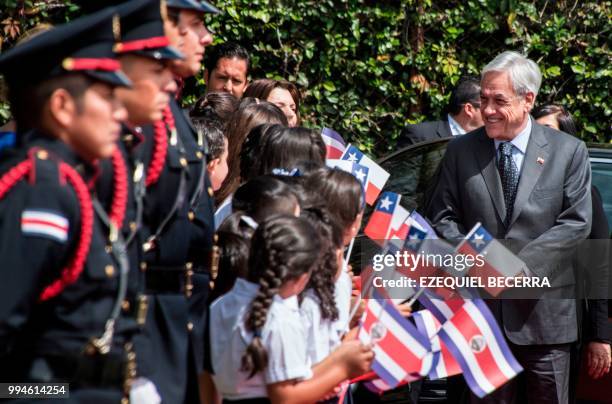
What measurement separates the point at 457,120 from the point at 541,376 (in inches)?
132

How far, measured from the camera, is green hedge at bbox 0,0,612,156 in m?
9.34

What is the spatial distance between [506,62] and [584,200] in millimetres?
802

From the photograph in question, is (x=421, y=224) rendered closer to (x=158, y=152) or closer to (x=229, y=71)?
(x=158, y=152)

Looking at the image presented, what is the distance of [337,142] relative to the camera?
248 inches

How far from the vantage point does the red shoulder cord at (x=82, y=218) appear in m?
2.59

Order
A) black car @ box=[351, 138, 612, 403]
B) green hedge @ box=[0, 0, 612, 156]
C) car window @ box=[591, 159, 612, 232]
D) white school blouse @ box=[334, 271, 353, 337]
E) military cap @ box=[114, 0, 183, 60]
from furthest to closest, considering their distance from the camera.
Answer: green hedge @ box=[0, 0, 612, 156] < car window @ box=[591, 159, 612, 232] < black car @ box=[351, 138, 612, 403] < white school blouse @ box=[334, 271, 353, 337] < military cap @ box=[114, 0, 183, 60]

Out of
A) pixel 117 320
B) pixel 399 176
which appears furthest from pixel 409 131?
pixel 117 320

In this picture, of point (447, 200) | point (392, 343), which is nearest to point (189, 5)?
point (392, 343)

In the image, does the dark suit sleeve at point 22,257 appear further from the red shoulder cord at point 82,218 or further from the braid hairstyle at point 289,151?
the braid hairstyle at point 289,151

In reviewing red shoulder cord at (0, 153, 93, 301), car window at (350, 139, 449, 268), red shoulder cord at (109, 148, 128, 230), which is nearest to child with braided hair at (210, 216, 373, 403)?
red shoulder cord at (109, 148, 128, 230)

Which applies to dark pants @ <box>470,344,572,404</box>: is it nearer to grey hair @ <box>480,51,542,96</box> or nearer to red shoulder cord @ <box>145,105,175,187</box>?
grey hair @ <box>480,51,542,96</box>

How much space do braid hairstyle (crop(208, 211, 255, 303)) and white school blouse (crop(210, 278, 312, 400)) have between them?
0.26 m

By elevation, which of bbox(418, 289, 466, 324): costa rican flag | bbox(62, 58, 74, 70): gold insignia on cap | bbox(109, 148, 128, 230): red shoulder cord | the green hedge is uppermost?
bbox(62, 58, 74, 70): gold insignia on cap

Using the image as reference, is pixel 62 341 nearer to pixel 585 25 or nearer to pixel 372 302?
pixel 372 302
